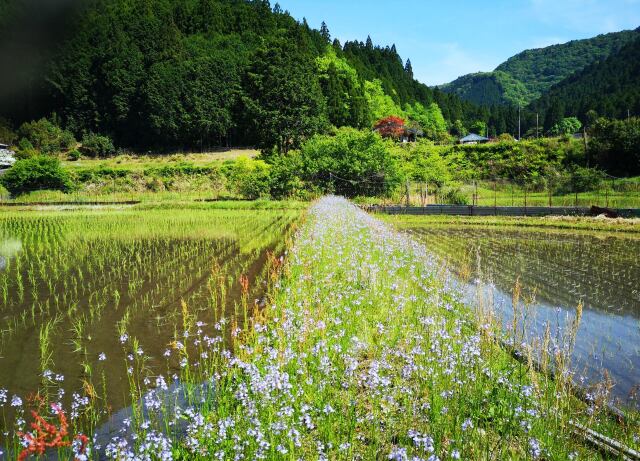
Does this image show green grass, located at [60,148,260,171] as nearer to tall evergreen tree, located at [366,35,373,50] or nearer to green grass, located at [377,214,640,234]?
green grass, located at [377,214,640,234]

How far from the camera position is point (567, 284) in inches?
397

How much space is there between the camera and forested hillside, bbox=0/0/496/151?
63000mm

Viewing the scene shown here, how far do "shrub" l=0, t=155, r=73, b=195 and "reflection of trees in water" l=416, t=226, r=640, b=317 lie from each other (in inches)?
1482

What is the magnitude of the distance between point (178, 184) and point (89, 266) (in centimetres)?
3464

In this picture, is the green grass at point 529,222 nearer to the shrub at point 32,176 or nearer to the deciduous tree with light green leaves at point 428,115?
the shrub at point 32,176

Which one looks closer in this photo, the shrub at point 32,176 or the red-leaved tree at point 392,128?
the shrub at point 32,176

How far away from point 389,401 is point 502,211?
2644cm

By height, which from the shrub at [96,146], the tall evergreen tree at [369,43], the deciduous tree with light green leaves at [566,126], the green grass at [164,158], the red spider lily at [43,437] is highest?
the tall evergreen tree at [369,43]

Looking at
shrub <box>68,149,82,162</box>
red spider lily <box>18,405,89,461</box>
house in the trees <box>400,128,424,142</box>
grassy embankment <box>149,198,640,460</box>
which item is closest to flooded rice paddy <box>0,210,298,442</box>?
grassy embankment <box>149,198,640,460</box>

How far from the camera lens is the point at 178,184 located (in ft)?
148

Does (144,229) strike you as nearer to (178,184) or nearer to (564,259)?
(564,259)

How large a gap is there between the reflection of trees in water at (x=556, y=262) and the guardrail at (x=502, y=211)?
6534 millimetres

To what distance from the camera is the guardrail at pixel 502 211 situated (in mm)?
23747

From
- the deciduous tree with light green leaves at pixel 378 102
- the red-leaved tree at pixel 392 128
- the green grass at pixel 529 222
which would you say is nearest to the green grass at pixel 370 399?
the green grass at pixel 529 222
